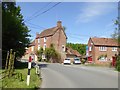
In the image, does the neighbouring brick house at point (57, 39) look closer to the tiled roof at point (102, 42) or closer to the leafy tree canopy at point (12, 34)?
the tiled roof at point (102, 42)

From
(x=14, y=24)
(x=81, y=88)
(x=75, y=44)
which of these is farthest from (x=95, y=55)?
(x=81, y=88)

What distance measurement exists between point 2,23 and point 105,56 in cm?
4473

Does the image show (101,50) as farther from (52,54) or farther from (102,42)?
(52,54)

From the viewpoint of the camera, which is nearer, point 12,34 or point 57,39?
point 12,34

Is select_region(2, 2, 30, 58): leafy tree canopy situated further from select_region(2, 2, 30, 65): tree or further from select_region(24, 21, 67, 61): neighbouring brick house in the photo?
select_region(24, 21, 67, 61): neighbouring brick house

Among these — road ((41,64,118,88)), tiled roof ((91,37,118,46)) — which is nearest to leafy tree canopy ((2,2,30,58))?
road ((41,64,118,88))

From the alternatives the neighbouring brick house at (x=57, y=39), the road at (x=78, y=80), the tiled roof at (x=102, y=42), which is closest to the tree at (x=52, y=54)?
the neighbouring brick house at (x=57, y=39)

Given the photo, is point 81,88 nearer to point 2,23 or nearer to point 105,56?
point 2,23

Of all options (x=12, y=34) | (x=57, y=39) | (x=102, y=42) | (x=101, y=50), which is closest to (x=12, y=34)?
(x=12, y=34)

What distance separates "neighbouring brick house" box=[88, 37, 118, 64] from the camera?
6788 cm

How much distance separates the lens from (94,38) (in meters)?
70.1

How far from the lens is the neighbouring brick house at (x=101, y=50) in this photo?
6788 centimetres

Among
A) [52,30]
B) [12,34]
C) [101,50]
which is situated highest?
[52,30]

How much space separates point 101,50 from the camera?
226 ft
